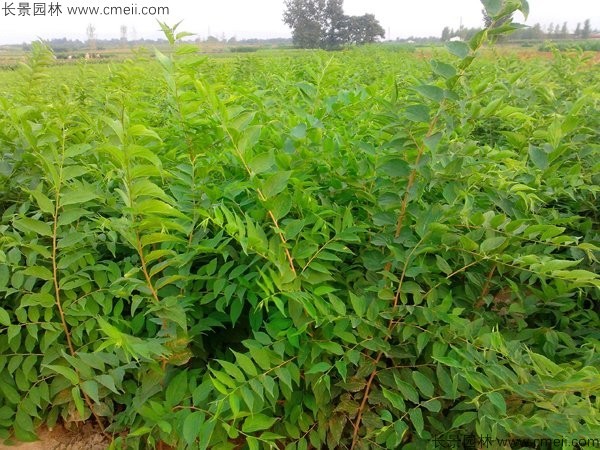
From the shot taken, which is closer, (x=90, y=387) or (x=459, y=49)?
(x=459, y=49)

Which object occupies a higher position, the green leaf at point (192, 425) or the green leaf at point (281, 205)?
the green leaf at point (281, 205)

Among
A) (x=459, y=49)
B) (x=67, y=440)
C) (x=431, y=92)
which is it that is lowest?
(x=67, y=440)

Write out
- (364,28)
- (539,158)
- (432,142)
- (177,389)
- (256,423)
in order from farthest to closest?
(364,28) → (539,158) → (177,389) → (256,423) → (432,142)

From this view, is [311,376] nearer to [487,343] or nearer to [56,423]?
[487,343]

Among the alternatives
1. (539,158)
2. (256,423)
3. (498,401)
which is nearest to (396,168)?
(539,158)

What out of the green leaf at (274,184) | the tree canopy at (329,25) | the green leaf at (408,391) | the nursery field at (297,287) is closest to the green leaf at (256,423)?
the nursery field at (297,287)

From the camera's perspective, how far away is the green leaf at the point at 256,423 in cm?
139

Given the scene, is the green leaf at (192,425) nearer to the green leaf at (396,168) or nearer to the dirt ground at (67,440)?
the dirt ground at (67,440)

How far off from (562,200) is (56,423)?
2195mm

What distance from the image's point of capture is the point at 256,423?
4.63 ft

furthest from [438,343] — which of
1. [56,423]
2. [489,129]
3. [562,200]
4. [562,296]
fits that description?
[489,129]

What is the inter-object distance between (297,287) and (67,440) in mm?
1058

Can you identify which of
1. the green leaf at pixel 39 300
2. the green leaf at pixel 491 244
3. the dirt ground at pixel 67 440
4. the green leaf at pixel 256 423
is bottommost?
the dirt ground at pixel 67 440

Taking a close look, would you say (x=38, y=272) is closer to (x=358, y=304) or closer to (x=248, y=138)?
(x=248, y=138)
